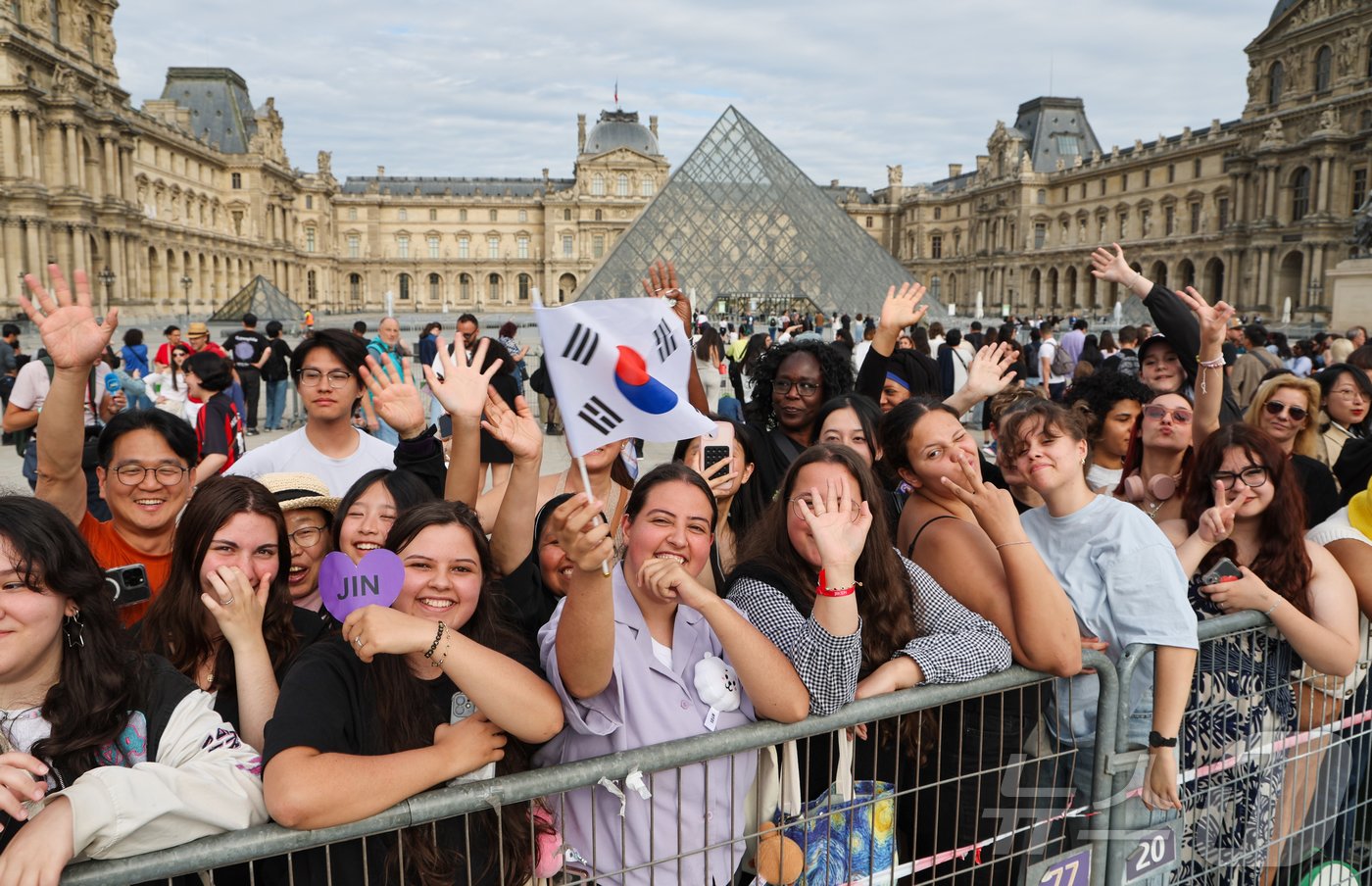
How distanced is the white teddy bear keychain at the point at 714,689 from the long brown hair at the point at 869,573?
0.90 ft

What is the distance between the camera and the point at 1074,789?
2.08 m

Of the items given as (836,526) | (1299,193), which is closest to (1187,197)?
(1299,193)

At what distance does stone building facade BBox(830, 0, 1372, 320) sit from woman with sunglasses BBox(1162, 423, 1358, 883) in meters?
35.6

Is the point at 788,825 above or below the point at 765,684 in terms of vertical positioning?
below

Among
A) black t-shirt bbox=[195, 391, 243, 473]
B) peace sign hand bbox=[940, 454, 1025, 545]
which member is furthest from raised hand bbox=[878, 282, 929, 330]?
black t-shirt bbox=[195, 391, 243, 473]

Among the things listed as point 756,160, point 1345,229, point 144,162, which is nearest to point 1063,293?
point 1345,229

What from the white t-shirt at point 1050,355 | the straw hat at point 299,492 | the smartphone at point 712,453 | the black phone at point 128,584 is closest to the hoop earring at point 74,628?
the black phone at point 128,584

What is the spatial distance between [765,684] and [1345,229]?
39631 mm

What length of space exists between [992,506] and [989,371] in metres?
1.39

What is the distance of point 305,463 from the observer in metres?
3.03

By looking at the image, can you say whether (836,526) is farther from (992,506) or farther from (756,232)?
(756,232)

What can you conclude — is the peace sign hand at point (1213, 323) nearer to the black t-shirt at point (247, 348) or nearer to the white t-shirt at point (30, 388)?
the white t-shirt at point (30, 388)

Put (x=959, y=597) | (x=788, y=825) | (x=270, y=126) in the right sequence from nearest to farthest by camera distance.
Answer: (x=788, y=825) → (x=959, y=597) → (x=270, y=126)

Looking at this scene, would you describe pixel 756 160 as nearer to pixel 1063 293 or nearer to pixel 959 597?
pixel 959 597
